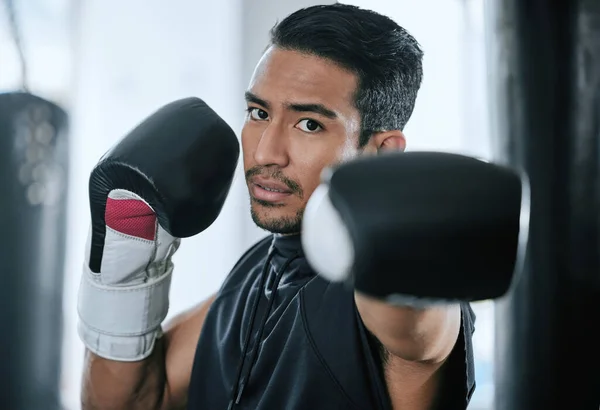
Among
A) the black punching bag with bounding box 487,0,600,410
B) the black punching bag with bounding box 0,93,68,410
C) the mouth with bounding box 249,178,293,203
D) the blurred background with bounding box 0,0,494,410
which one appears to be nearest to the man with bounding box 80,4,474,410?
the mouth with bounding box 249,178,293,203

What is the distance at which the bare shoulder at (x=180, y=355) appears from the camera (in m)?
1.39

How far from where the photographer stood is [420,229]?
59 centimetres

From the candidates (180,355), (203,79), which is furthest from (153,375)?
(203,79)

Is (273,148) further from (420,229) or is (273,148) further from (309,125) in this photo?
(420,229)

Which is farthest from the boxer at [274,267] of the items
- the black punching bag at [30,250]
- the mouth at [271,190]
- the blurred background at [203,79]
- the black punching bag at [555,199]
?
the blurred background at [203,79]

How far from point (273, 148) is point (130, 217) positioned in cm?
27

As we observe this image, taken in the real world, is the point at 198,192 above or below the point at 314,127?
below

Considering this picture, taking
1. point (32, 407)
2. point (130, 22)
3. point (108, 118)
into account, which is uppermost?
point (130, 22)

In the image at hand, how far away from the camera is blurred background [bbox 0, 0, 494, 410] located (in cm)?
261

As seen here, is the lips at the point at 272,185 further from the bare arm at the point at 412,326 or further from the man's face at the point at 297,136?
the bare arm at the point at 412,326

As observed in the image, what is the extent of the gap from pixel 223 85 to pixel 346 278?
2511mm

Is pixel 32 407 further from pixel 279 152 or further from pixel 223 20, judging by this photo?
pixel 223 20

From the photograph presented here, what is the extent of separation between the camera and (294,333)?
1056 mm

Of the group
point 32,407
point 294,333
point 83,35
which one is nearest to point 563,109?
point 294,333
